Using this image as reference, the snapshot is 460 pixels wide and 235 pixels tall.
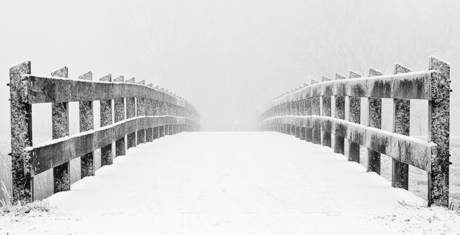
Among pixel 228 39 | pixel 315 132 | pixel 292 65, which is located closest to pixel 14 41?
pixel 228 39

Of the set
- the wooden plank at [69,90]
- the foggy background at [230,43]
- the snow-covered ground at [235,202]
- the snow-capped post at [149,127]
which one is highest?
the foggy background at [230,43]

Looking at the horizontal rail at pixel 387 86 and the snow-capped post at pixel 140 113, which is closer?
the horizontal rail at pixel 387 86

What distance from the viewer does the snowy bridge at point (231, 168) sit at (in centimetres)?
520

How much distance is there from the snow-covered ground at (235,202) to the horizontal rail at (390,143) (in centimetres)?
36

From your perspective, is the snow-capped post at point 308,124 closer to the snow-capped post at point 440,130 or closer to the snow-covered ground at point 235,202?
the snow-covered ground at point 235,202

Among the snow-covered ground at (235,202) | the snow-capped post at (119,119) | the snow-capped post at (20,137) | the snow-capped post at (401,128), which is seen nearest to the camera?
the snow-covered ground at (235,202)

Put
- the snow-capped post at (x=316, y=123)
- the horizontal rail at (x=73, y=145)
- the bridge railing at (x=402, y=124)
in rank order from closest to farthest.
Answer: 1. the bridge railing at (x=402, y=124)
2. the horizontal rail at (x=73, y=145)
3. the snow-capped post at (x=316, y=123)

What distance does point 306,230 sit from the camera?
459 centimetres

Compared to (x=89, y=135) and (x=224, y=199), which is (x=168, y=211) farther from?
(x=89, y=135)

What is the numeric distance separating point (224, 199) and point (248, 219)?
2.78 feet

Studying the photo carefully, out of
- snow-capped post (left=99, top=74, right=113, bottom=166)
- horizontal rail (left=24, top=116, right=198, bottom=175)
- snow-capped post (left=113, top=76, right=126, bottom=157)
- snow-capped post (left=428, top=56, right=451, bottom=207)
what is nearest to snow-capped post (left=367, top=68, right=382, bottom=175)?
snow-capped post (left=428, top=56, right=451, bottom=207)

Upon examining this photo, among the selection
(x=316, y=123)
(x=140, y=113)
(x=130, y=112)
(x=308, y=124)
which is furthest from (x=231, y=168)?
(x=308, y=124)

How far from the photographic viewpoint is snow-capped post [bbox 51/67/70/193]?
6.24 m

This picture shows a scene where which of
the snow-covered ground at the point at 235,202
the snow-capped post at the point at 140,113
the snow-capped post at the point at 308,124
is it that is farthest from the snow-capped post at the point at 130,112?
the snow-capped post at the point at 308,124
